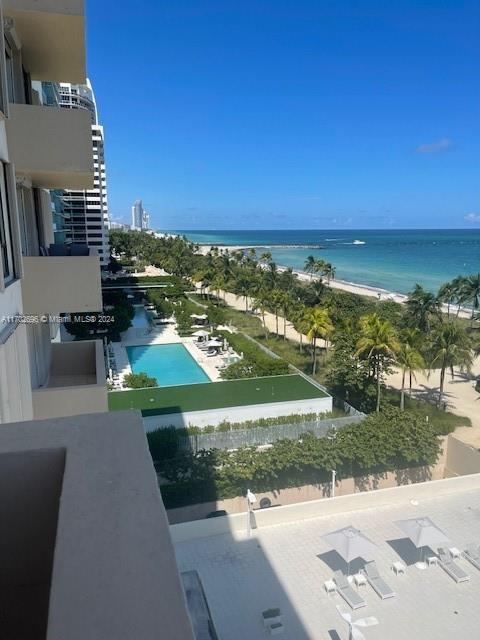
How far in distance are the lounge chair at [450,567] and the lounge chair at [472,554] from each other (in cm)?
39

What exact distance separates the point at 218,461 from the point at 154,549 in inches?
542

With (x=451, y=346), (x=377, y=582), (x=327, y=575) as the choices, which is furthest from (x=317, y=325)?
(x=377, y=582)

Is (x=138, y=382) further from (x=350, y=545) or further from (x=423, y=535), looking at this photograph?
(x=423, y=535)

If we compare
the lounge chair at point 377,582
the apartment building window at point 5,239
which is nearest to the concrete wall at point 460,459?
the lounge chair at point 377,582

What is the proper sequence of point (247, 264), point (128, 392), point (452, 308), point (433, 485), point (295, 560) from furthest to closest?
point (247, 264), point (452, 308), point (128, 392), point (433, 485), point (295, 560)

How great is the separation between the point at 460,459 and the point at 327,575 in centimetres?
806

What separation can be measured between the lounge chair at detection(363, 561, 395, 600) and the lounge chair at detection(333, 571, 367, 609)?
533 millimetres

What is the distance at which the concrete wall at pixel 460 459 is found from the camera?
1641 cm

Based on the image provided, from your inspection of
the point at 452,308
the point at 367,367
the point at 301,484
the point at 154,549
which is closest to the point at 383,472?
the point at 301,484

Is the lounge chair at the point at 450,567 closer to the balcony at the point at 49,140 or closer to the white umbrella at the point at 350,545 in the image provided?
the white umbrella at the point at 350,545

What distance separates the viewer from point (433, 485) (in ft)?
48.7

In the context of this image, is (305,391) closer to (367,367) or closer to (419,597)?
(367,367)

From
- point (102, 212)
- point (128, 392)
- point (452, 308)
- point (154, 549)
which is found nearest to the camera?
point (154, 549)

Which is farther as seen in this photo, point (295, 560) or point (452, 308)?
point (452, 308)
